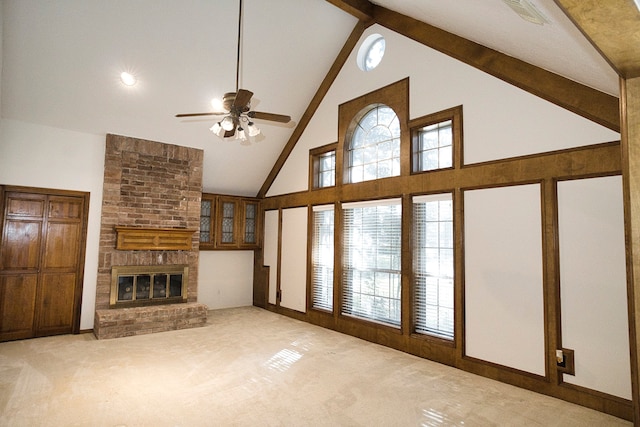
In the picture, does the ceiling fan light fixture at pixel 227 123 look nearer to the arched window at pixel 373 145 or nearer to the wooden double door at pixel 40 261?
the arched window at pixel 373 145

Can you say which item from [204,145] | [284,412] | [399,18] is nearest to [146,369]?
[284,412]

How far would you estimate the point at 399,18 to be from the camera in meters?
5.04

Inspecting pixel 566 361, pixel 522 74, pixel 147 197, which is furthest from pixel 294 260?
pixel 522 74

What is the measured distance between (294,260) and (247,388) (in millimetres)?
3377

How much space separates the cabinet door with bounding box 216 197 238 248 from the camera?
7.34 metres

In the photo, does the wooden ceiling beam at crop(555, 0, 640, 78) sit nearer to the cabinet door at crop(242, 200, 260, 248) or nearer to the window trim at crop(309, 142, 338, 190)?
the window trim at crop(309, 142, 338, 190)

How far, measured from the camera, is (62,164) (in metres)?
5.43

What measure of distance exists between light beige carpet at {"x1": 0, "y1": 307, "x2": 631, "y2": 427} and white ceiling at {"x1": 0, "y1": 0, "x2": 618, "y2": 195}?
2.94m

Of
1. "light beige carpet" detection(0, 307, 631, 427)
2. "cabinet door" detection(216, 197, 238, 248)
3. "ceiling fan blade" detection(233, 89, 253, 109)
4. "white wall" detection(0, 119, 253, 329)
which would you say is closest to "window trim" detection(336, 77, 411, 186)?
"ceiling fan blade" detection(233, 89, 253, 109)

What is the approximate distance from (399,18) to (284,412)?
198 inches

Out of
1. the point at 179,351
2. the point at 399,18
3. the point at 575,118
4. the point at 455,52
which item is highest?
the point at 399,18

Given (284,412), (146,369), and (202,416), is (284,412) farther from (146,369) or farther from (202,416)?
(146,369)

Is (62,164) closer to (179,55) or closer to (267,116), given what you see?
(179,55)

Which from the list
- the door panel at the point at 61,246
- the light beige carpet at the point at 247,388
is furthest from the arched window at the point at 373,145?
the door panel at the point at 61,246
